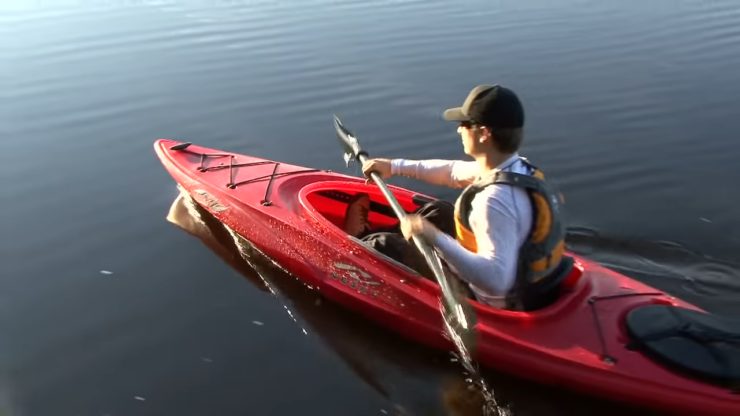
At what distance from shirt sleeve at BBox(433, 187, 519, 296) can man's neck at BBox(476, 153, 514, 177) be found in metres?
0.19

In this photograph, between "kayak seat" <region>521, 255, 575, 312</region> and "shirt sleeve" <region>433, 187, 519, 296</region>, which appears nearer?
"shirt sleeve" <region>433, 187, 519, 296</region>

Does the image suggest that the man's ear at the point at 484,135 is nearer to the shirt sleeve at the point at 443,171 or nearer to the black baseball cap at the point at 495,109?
the black baseball cap at the point at 495,109

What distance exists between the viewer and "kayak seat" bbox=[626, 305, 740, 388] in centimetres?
324

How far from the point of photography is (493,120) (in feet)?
10.5

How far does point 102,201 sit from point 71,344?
2090 mm

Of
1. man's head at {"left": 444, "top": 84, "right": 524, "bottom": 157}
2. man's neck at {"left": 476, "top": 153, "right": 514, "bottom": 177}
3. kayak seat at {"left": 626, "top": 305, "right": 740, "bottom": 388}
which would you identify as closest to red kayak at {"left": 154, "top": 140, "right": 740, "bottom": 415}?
kayak seat at {"left": 626, "top": 305, "right": 740, "bottom": 388}

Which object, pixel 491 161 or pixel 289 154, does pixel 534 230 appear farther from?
pixel 289 154

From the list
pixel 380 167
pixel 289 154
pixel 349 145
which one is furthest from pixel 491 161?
pixel 289 154

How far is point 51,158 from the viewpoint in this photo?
23.5 ft

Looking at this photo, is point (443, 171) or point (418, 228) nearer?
point (418, 228)

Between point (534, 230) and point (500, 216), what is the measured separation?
252mm

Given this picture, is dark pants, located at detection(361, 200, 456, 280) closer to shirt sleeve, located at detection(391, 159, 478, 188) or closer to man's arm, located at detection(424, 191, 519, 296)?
shirt sleeve, located at detection(391, 159, 478, 188)

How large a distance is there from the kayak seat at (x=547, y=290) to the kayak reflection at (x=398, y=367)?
484 millimetres

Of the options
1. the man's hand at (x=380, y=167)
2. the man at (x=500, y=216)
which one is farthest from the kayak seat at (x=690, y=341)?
the man's hand at (x=380, y=167)
